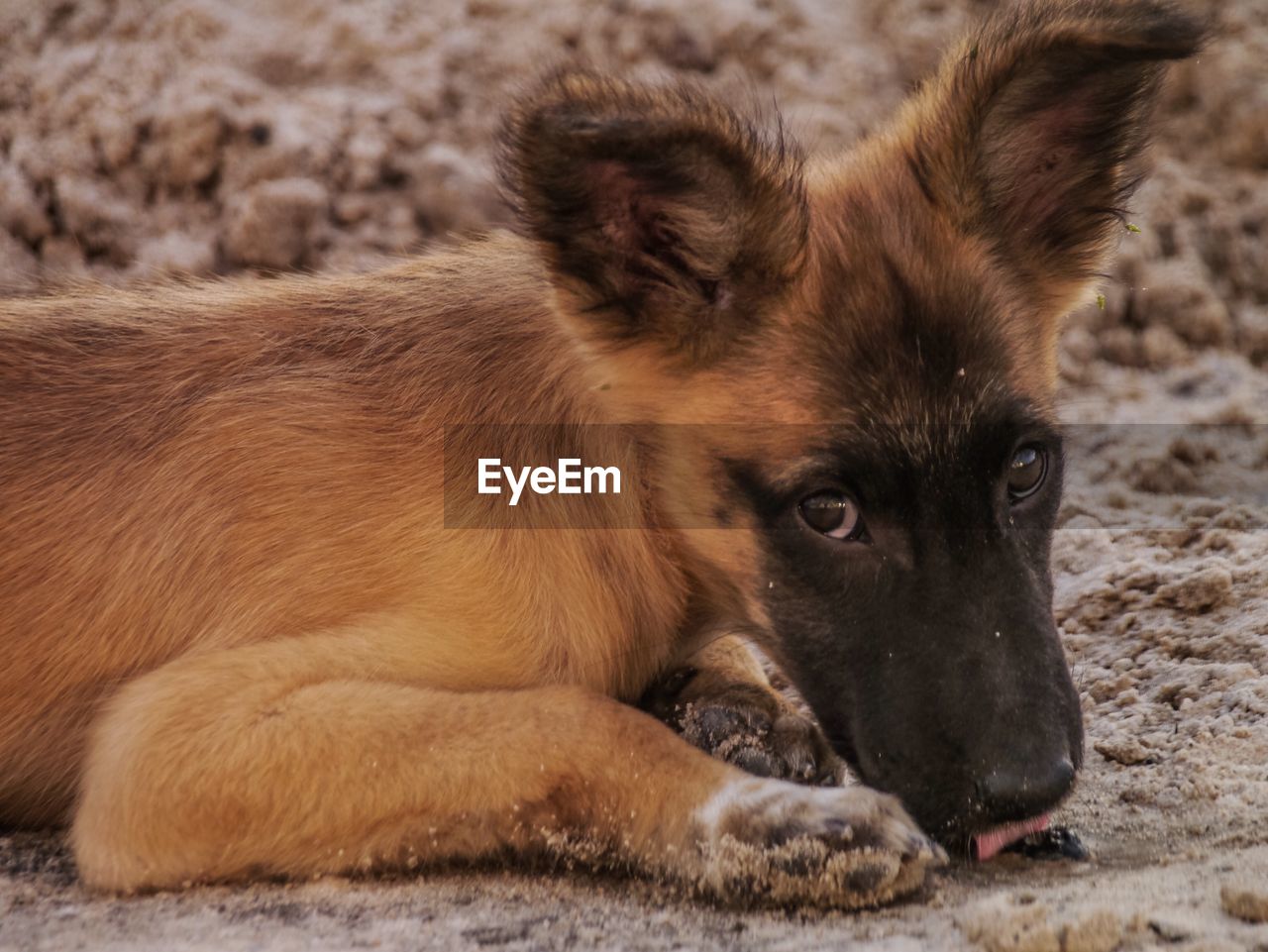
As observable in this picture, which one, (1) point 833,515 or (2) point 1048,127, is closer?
(1) point 833,515

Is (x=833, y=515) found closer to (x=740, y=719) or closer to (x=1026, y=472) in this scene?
(x=1026, y=472)

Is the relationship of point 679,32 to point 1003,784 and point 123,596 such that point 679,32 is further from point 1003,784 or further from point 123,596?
point 1003,784

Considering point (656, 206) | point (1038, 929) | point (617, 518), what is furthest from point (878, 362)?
point (1038, 929)

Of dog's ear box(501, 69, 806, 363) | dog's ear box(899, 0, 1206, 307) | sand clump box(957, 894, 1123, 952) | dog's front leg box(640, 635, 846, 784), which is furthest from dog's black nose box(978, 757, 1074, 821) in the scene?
dog's ear box(899, 0, 1206, 307)

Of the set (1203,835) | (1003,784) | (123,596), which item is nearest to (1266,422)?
(1203,835)

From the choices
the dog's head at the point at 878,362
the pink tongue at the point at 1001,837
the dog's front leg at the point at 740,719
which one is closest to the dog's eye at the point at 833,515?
the dog's head at the point at 878,362

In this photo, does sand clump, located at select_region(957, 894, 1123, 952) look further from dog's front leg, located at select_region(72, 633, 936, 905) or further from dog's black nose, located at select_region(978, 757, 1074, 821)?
dog's front leg, located at select_region(72, 633, 936, 905)
